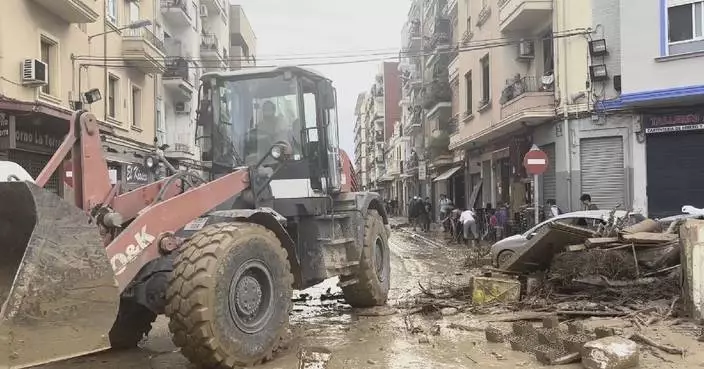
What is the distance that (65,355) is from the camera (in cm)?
411

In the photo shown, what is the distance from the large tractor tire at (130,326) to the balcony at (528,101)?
15.7m

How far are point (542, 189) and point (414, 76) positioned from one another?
3028 centimetres

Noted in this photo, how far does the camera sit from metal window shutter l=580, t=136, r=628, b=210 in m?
19.0

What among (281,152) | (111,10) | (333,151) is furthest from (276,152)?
(111,10)

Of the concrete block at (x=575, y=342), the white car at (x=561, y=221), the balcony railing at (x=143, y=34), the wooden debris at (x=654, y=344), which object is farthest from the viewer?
the balcony railing at (x=143, y=34)

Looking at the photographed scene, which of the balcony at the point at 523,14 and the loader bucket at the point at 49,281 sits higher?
the balcony at the point at 523,14

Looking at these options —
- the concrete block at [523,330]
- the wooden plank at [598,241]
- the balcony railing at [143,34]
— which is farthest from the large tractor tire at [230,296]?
the balcony railing at [143,34]

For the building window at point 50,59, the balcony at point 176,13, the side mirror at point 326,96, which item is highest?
the balcony at point 176,13

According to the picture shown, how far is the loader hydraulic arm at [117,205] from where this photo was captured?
505cm

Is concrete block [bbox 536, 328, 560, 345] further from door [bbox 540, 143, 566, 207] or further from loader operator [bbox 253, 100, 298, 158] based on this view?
door [bbox 540, 143, 566, 207]

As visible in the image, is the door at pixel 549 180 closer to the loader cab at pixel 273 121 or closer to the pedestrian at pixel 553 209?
the pedestrian at pixel 553 209

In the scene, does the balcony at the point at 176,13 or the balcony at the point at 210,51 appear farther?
the balcony at the point at 210,51

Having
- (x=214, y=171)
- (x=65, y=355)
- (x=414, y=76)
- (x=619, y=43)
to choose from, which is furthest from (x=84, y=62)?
(x=414, y=76)

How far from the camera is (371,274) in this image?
926 centimetres
